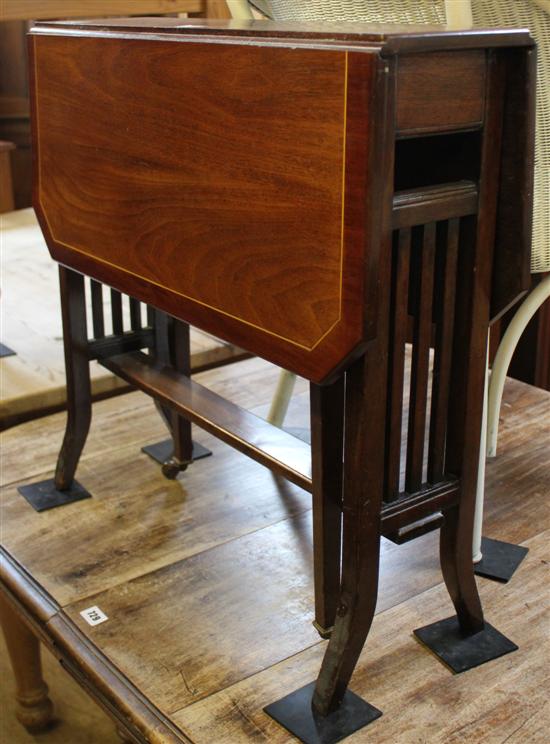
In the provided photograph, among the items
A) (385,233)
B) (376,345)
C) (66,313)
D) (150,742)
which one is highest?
(385,233)

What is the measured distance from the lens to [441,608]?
150 centimetres

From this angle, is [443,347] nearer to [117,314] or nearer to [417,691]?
[417,691]

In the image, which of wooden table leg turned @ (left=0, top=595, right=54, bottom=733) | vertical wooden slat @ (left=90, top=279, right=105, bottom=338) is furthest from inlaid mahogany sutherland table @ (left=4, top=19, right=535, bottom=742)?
wooden table leg turned @ (left=0, top=595, right=54, bottom=733)

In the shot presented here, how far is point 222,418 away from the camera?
1.54 metres

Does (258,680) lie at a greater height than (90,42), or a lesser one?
lesser

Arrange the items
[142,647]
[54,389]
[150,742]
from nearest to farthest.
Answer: [150,742] < [142,647] < [54,389]

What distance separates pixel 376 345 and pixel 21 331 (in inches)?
71.7

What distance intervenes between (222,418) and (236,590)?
11.2 inches

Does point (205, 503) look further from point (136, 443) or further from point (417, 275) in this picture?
point (417, 275)

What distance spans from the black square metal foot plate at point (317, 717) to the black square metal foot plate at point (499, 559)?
0.38 meters

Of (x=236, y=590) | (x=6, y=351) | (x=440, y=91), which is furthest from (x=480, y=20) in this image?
(x=6, y=351)

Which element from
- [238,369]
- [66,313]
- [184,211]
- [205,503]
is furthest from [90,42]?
[238,369]

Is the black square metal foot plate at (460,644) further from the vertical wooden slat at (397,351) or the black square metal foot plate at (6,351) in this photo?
the black square metal foot plate at (6,351)

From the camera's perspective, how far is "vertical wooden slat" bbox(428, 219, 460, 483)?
1.16 meters
